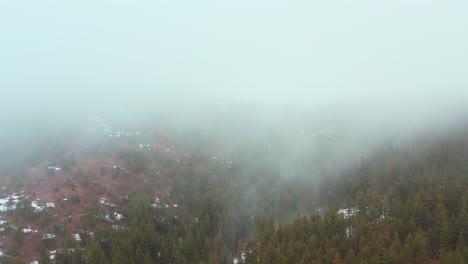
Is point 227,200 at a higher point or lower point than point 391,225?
lower

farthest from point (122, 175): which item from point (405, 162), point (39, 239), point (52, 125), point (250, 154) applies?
point (405, 162)

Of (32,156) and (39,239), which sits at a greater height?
(32,156)

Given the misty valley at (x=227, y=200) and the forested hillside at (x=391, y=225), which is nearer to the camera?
the forested hillside at (x=391, y=225)

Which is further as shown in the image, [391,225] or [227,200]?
[227,200]

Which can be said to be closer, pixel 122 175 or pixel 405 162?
pixel 405 162

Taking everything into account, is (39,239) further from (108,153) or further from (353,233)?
(353,233)

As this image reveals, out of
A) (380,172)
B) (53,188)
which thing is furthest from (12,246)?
(380,172)

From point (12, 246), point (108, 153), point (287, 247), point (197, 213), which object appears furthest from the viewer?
point (108, 153)

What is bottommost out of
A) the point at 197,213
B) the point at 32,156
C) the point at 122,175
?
the point at 197,213

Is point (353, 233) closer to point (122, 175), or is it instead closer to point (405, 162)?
point (405, 162)

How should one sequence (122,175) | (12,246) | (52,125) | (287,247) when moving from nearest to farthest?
(287,247), (12,246), (122,175), (52,125)

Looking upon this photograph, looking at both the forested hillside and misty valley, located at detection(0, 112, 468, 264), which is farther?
misty valley, located at detection(0, 112, 468, 264)
